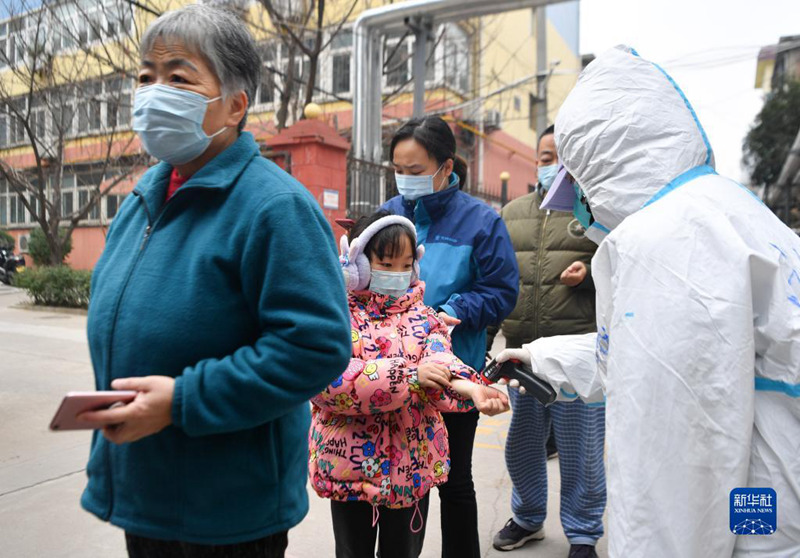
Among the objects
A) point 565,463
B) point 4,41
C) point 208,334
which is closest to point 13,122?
point 4,41

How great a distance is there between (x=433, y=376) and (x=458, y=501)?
800mm

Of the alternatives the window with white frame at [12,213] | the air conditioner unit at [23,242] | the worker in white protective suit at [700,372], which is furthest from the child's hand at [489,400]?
the window with white frame at [12,213]

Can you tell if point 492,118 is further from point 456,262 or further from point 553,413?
point 456,262

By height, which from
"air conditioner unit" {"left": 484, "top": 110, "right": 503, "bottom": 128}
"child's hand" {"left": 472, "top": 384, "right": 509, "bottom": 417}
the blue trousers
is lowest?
the blue trousers

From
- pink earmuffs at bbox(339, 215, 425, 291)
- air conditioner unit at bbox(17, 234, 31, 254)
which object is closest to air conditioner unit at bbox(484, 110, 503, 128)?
air conditioner unit at bbox(17, 234, 31, 254)

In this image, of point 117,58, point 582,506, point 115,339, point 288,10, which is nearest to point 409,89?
point 288,10

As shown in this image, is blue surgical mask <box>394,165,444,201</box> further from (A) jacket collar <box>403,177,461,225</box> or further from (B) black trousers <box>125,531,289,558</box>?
(B) black trousers <box>125,531,289,558</box>

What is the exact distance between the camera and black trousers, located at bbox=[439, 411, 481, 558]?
8.21 feet

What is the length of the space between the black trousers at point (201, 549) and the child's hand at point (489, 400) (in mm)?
616

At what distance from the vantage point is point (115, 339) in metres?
1.34

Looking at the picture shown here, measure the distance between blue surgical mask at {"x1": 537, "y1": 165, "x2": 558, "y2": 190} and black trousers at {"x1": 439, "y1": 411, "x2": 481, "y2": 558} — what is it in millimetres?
1350

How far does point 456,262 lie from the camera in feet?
8.63

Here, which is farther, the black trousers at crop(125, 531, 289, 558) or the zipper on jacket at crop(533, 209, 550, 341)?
the zipper on jacket at crop(533, 209, 550, 341)

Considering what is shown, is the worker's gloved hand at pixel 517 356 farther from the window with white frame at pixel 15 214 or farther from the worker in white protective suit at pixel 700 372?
the window with white frame at pixel 15 214
